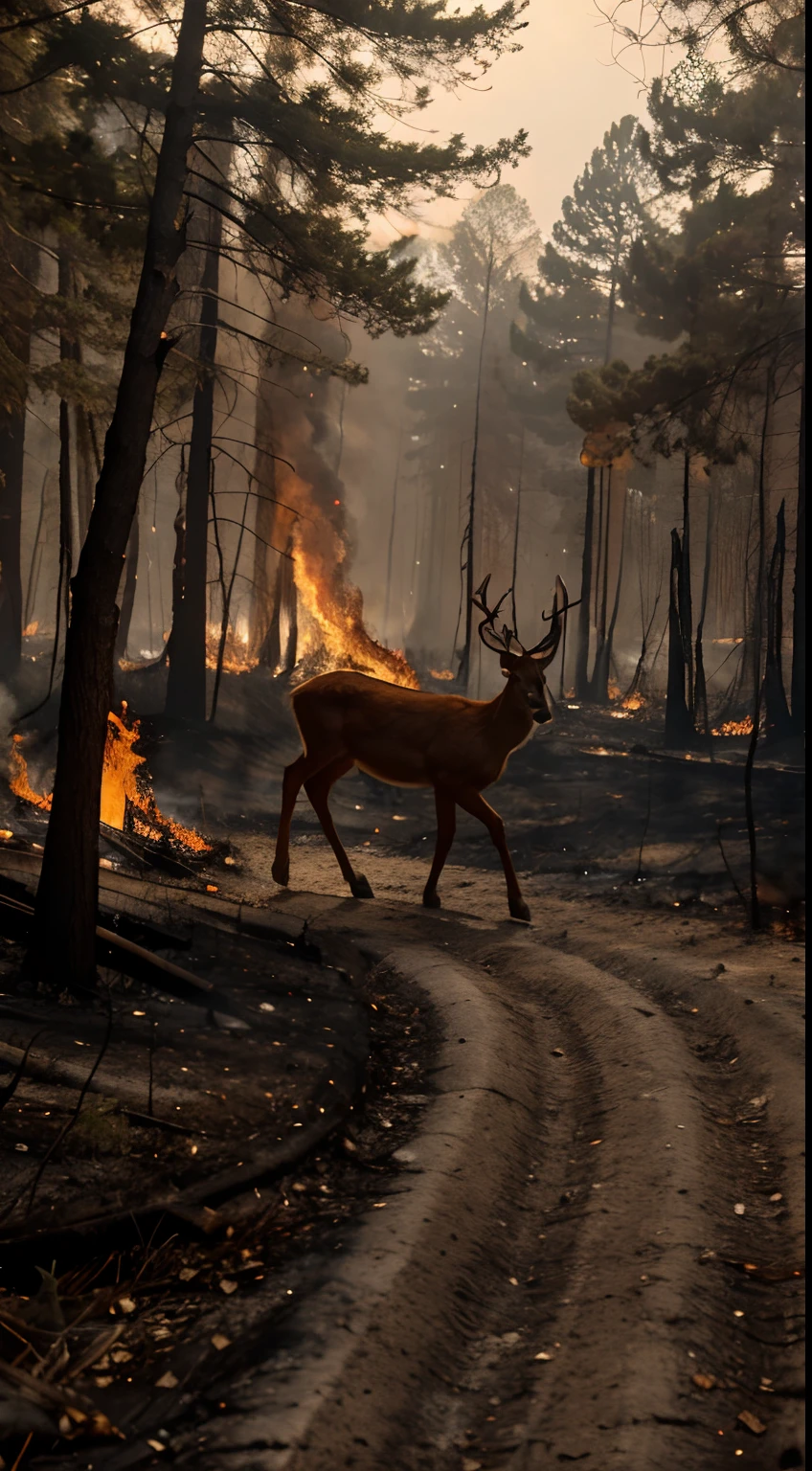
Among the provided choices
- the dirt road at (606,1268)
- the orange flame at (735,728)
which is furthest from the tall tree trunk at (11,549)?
the dirt road at (606,1268)

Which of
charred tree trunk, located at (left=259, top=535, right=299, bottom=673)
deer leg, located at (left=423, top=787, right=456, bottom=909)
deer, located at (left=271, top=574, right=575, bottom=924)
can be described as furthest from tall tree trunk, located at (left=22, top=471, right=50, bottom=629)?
deer leg, located at (left=423, top=787, right=456, bottom=909)

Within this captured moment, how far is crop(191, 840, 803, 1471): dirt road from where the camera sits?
3072mm

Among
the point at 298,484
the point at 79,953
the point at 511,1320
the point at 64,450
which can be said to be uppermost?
the point at 298,484

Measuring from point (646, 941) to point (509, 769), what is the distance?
1039 cm

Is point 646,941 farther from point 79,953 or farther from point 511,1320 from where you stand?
point 511,1320

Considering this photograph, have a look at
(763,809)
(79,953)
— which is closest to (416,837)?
(763,809)

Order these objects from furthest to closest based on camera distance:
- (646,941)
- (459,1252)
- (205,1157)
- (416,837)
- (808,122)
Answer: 1. (416,837)
2. (646,941)
3. (205,1157)
4. (459,1252)
5. (808,122)

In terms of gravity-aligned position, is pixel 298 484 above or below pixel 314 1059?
above

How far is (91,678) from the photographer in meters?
6.57

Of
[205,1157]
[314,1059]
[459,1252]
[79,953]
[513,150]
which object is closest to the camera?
[459,1252]

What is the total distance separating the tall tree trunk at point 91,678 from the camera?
641 centimetres

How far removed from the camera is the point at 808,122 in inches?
79.1

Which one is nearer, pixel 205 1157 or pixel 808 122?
pixel 808 122

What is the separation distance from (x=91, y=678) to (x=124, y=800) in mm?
7086
